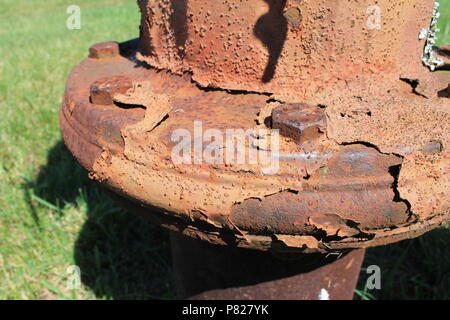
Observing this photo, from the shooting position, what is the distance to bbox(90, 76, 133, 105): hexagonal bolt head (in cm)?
127

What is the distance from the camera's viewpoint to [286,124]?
39.6 inches

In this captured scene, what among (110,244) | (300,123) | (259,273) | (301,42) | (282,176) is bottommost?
(110,244)

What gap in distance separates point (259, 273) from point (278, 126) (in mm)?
721

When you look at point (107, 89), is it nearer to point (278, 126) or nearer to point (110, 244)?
point (278, 126)

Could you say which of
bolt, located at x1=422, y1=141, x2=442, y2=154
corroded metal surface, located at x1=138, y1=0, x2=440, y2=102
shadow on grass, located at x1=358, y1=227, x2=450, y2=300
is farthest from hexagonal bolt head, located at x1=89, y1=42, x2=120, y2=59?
shadow on grass, located at x1=358, y1=227, x2=450, y2=300

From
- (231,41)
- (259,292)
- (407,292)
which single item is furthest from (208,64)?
(407,292)

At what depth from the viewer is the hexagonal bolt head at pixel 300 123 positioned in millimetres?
992

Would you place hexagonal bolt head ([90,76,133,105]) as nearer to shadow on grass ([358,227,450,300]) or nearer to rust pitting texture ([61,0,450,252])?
rust pitting texture ([61,0,450,252])

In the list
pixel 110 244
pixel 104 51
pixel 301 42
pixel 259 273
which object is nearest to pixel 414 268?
pixel 259 273

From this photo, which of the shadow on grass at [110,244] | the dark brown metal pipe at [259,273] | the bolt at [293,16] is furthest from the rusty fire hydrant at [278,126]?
the shadow on grass at [110,244]

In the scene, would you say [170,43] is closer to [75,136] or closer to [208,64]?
[208,64]

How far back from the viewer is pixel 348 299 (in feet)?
5.93

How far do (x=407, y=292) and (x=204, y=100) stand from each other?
173cm

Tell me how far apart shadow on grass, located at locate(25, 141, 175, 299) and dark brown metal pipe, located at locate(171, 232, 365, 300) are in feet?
2.38
